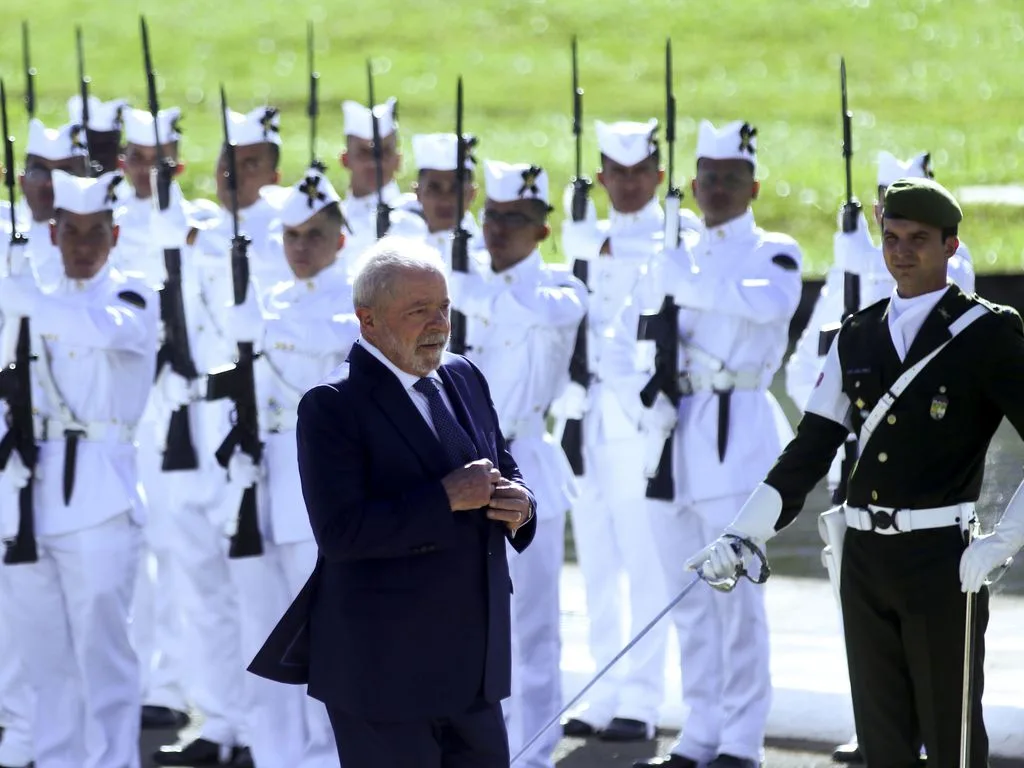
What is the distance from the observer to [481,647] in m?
4.95

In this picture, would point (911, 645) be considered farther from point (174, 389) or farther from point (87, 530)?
point (174, 389)

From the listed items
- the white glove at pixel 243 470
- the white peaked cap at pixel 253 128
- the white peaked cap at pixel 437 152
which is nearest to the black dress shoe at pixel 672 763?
the white glove at pixel 243 470

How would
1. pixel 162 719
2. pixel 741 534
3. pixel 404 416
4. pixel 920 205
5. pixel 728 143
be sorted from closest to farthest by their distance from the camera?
1. pixel 404 416
2. pixel 920 205
3. pixel 741 534
4. pixel 728 143
5. pixel 162 719

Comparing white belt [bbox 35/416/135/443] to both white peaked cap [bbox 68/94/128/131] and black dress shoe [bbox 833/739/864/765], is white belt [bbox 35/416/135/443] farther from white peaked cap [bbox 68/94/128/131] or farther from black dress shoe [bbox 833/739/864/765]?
black dress shoe [bbox 833/739/864/765]

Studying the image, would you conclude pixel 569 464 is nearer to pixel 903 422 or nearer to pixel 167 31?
pixel 903 422

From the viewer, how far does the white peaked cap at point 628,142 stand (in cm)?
801

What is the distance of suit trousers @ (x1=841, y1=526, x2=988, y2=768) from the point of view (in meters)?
5.38

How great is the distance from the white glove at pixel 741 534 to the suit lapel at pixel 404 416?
87 cm

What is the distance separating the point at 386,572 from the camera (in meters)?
4.89

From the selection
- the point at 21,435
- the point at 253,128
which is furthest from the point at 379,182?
the point at 21,435

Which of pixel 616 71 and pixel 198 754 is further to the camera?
pixel 616 71

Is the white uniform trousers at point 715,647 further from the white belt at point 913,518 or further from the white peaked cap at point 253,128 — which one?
the white peaked cap at point 253,128

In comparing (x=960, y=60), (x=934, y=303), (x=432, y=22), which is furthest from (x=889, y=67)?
(x=934, y=303)

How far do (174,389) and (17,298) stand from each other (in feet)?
3.18
